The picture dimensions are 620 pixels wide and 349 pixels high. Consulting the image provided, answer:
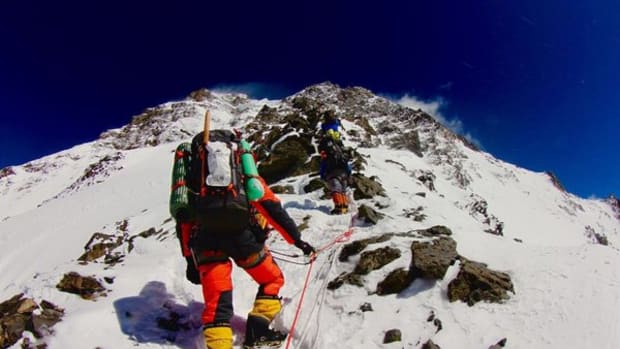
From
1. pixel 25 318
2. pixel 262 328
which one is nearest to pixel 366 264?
pixel 262 328

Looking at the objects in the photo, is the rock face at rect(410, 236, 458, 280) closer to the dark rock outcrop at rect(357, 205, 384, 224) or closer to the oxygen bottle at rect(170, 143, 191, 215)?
the dark rock outcrop at rect(357, 205, 384, 224)

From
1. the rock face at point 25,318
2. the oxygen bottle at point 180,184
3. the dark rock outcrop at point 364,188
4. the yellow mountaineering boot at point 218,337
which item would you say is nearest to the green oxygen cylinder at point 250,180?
the oxygen bottle at point 180,184

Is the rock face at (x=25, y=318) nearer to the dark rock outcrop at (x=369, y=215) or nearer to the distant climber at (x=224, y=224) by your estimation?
the distant climber at (x=224, y=224)

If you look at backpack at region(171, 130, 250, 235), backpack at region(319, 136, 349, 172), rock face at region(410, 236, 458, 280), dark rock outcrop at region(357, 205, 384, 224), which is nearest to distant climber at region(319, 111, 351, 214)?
backpack at region(319, 136, 349, 172)

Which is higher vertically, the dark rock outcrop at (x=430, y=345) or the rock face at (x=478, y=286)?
the rock face at (x=478, y=286)

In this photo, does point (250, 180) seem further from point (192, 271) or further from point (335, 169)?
point (335, 169)

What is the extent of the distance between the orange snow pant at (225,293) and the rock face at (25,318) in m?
1.85

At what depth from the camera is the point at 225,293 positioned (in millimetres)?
4387

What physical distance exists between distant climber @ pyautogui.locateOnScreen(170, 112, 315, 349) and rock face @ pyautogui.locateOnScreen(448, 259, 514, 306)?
7.46 feet

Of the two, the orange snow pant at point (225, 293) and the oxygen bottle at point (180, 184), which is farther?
the oxygen bottle at point (180, 184)

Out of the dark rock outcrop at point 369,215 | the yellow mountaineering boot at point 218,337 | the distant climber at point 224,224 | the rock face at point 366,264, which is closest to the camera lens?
the yellow mountaineering boot at point 218,337

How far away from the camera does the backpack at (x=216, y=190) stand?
4.41m

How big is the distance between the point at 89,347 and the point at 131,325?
1.87 ft

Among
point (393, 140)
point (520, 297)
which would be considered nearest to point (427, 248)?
point (520, 297)
